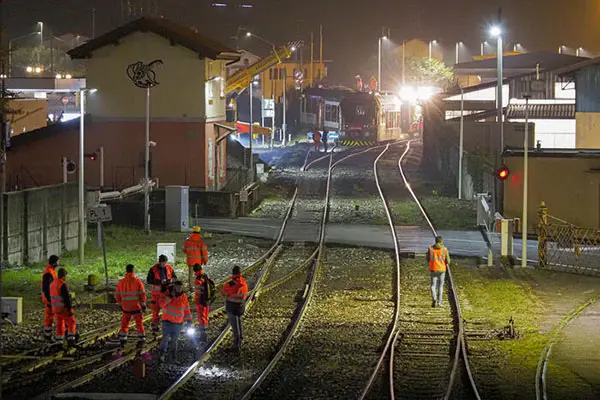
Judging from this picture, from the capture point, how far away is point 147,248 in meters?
28.2

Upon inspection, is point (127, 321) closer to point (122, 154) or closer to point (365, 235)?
point (365, 235)

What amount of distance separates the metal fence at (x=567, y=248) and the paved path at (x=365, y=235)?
778mm

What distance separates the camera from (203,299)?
15.8m

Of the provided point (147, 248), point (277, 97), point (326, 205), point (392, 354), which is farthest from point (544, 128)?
point (277, 97)

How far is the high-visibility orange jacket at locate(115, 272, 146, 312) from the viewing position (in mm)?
15023

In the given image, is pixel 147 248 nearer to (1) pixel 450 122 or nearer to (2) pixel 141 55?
(2) pixel 141 55

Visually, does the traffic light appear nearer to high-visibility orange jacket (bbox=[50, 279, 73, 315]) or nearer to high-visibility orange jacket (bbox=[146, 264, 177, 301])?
high-visibility orange jacket (bbox=[146, 264, 177, 301])

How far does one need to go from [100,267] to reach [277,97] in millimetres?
76153

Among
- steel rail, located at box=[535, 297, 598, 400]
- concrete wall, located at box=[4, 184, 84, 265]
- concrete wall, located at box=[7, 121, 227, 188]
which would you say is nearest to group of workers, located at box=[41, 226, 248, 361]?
steel rail, located at box=[535, 297, 598, 400]

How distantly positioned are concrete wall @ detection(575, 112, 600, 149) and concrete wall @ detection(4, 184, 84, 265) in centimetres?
2306

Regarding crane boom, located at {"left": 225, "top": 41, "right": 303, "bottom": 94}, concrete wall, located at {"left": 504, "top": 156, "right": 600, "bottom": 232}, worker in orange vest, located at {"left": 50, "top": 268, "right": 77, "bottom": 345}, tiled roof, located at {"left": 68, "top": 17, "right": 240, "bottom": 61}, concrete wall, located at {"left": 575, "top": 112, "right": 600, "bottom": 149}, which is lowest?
worker in orange vest, located at {"left": 50, "top": 268, "right": 77, "bottom": 345}

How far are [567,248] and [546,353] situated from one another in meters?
13.1

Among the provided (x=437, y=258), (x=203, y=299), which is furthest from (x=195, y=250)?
(x=437, y=258)

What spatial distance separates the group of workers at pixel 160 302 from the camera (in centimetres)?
1466
